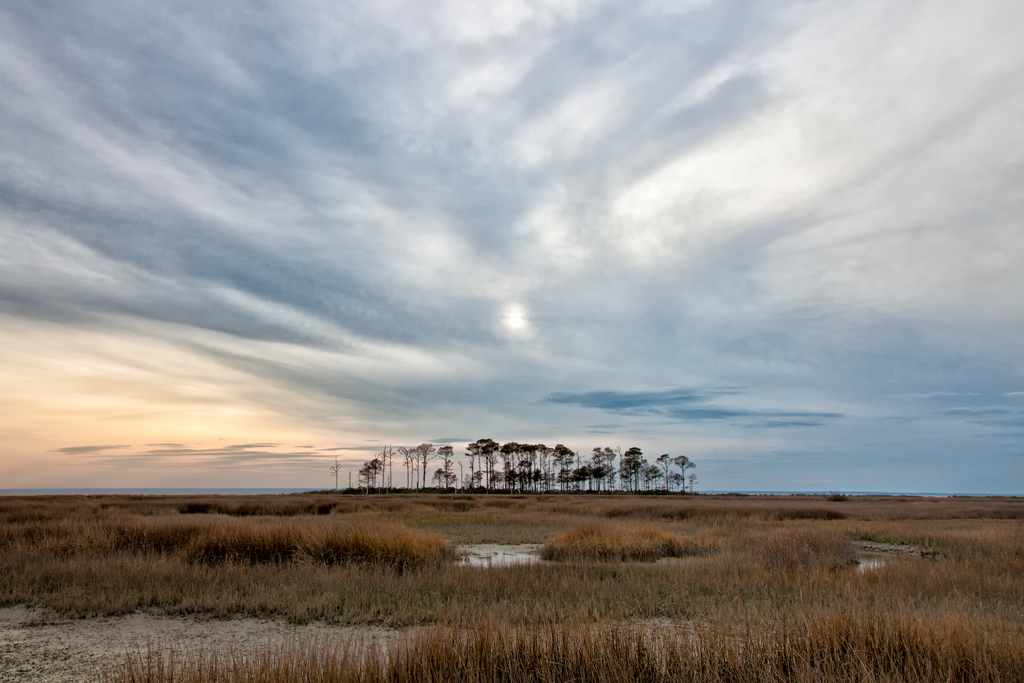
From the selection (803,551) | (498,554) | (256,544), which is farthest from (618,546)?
(256,544)

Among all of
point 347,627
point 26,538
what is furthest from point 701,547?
point 26,538

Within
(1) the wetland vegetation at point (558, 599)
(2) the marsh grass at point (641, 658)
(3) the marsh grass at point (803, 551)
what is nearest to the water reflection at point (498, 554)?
(1) the wetland vegetation at point (558, 599)

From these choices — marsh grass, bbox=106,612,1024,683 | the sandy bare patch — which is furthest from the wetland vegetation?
the sandy bare patch

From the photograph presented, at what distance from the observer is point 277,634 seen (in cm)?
835

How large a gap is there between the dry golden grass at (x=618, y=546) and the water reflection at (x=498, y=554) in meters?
0.73

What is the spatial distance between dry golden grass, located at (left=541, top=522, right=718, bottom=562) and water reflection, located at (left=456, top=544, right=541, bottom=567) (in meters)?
0.73

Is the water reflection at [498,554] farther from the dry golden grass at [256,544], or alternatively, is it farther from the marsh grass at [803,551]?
the marsh grass at [803,551]

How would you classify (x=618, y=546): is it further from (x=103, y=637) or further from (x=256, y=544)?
(x=103, y=637)

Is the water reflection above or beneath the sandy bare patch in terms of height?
beneath

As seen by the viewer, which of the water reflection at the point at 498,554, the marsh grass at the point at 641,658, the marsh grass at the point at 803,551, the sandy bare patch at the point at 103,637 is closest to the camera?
the marsh grass at the point at 641,658

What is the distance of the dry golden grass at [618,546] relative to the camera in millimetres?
16375

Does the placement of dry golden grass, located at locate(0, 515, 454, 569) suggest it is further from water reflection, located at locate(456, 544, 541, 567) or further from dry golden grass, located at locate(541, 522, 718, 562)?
dry golden grass, located at locate(541, 522, 718, 562)

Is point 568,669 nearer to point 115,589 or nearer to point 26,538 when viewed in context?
point 115,589

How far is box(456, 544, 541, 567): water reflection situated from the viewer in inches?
607
